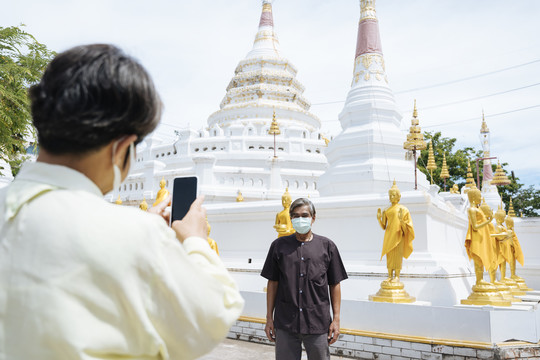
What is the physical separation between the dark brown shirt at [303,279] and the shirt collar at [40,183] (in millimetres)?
2519

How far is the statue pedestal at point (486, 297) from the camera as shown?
5.73 meters

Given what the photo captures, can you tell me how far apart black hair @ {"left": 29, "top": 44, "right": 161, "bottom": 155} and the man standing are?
2.54 metres

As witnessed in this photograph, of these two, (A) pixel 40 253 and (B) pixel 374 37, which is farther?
(B) pixel 374 37

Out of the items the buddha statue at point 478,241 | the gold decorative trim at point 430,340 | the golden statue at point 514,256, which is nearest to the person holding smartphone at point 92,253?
the gold decorative trim at point 430,340

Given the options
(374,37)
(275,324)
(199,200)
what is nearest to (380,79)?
(374,37)

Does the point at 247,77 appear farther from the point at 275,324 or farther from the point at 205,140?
the point at 275,324

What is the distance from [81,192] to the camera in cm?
104

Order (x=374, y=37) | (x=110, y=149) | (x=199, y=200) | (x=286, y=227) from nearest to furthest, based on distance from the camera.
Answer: (x=110, y=149)
(x=199, y=200)
(x=286, y=227)
(x=374, y=37)

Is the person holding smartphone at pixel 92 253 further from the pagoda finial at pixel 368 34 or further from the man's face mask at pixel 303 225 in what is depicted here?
the pagoda finial at pixel 368 34

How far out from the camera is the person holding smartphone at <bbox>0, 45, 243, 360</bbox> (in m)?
0.96

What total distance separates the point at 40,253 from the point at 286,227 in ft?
21.9

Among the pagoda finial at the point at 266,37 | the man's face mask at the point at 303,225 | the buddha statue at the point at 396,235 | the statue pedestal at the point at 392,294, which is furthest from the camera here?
the pagoda finial at the point at 266,37

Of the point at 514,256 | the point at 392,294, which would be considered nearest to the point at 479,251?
the point at 392,294

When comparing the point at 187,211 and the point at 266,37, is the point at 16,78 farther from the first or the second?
the point at 266,37
